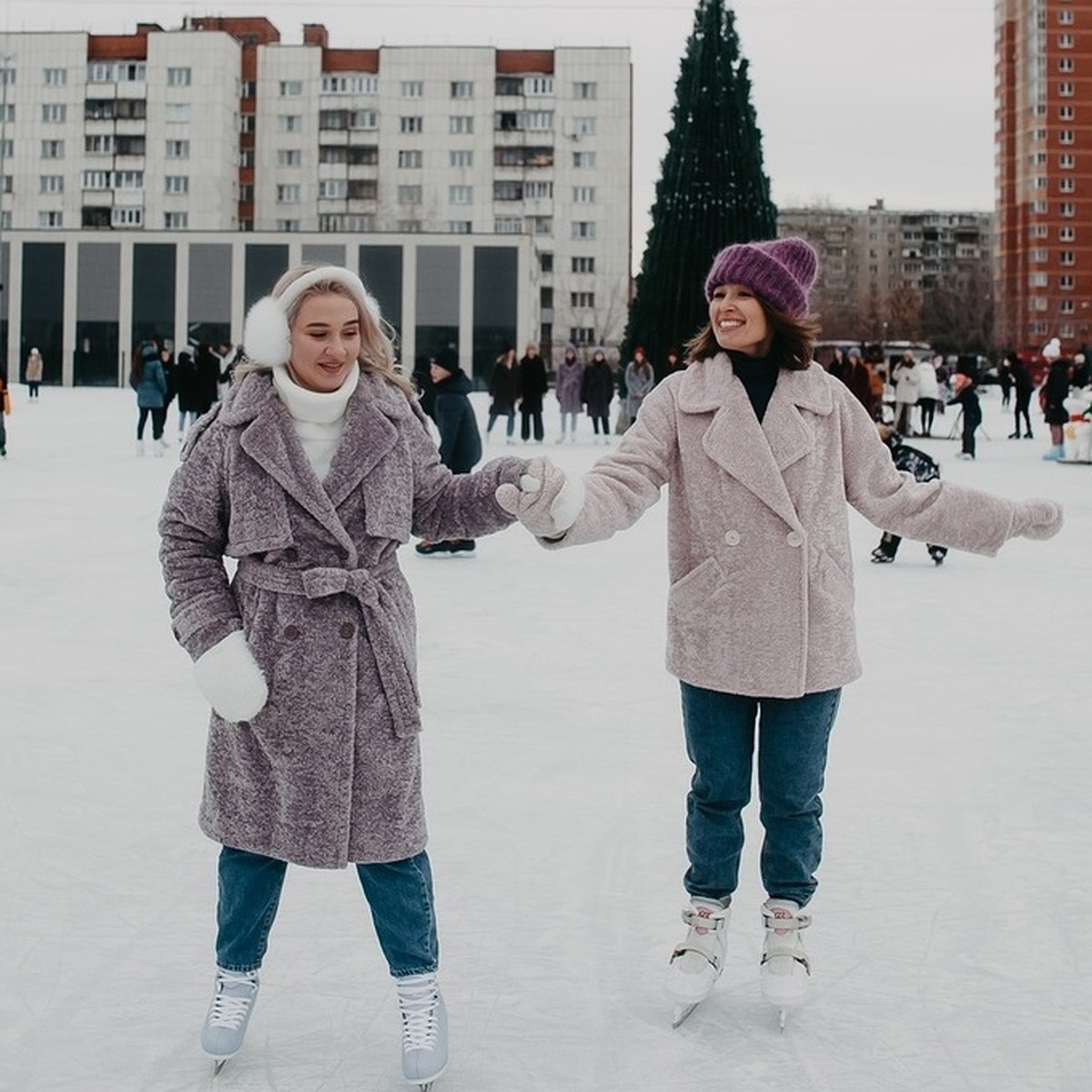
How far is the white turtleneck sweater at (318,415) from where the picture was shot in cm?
253

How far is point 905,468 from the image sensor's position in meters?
8.58

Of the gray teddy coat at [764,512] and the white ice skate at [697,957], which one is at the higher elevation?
the gray teddy coat at [764,512]

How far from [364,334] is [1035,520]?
1353 mm

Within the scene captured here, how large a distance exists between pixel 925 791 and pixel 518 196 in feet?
235

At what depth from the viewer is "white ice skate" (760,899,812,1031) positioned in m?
2.86

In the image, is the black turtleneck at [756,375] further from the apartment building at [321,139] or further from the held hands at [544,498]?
the apartment building at [321,139]

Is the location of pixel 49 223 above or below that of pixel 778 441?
above

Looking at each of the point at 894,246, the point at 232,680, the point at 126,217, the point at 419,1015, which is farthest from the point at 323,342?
the point at 894,246

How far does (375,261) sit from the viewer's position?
178 feet

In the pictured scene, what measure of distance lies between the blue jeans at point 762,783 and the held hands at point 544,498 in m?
0.50

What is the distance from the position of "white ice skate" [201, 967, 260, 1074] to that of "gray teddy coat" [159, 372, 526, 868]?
294 millimetres

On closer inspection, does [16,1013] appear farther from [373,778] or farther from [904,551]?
[904,551]

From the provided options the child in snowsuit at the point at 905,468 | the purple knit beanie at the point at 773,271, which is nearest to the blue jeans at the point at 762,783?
the purple knit beanie at the point at 773,271

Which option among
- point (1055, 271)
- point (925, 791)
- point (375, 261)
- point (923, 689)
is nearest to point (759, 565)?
point (925, 791)
